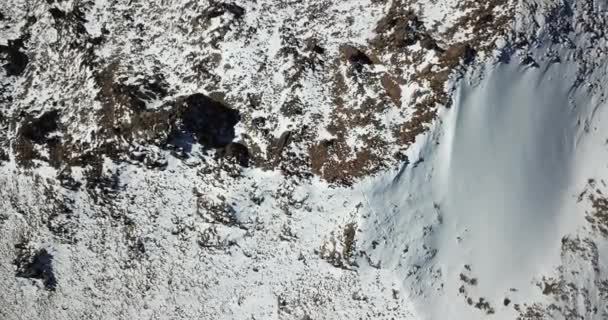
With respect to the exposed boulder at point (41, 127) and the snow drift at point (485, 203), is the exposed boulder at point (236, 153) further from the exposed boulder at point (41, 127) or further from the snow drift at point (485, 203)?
the exposed boulder at point (41, 127)

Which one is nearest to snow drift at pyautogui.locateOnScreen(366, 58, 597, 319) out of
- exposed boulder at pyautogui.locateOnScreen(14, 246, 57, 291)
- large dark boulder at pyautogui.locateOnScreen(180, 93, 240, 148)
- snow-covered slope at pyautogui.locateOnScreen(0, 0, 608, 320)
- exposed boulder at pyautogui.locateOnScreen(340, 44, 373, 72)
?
snow-covered slope at pyautogui.locateOnScreen(0, 0, 608, 320)

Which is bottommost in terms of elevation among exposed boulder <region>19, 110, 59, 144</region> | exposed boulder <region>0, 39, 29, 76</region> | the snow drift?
exposed boulder <region>19, 110, 59, 144</region>

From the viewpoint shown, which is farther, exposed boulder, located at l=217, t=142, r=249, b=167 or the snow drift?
exposed boulder, located at l=217, t=142, r=249, b=167

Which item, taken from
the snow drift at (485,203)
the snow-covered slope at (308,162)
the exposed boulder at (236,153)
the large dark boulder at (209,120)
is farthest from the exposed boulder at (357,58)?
the exposed boulder at (236,153)

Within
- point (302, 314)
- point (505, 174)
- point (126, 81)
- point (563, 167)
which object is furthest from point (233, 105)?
point (563, 167)

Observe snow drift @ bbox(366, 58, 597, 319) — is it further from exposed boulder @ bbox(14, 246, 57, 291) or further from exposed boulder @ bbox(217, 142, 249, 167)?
exposed boulder @ bbox(14, 246, 57, 291)

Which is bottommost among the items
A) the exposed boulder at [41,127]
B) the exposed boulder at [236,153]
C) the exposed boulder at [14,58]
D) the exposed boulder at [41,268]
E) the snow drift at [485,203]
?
the exposed boulder at [41,268]

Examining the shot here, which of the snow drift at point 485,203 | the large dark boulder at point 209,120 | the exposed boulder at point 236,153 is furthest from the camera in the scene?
the large dark boulder at point 209,120

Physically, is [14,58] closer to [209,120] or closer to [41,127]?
[41,127]

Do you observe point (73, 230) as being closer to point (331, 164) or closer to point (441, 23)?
point (331, 164)
